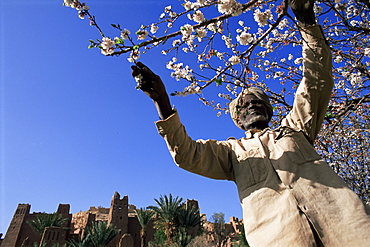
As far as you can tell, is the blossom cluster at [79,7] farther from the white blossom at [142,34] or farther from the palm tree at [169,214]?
the palm tree at [169,214]

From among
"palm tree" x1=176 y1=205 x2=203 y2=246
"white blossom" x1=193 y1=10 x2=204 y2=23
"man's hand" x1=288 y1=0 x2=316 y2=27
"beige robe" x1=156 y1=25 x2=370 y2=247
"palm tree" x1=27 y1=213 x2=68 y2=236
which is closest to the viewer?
"beige robe" x1=156 y1=25 x2=370 y2=247

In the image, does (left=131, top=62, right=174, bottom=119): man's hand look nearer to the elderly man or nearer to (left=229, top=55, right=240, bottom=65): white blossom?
the elderly man

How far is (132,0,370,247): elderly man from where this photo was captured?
1694mm

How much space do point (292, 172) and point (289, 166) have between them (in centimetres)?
6

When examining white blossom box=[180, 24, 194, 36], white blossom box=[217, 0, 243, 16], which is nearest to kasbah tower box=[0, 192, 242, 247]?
white blossom box=[180, 24, 194, 36]

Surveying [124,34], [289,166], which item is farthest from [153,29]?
[289,166]

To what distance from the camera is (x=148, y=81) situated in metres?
1.99

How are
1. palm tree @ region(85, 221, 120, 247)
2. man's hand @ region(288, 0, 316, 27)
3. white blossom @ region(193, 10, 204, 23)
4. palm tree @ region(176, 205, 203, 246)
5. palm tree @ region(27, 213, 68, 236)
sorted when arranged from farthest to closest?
palm tree @ region(27, 213, 68, 236) < palm tree @ region(85, 221, 120, 247) < palm tree @ region(176, 205, 203, 246) < white blossom @ region(193, 10, 204, 23) < man's hand @ region(288, 0, 316, 27)

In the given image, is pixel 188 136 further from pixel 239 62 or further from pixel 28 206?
pixel 28 206

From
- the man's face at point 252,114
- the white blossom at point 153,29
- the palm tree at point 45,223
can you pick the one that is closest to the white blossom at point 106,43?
the white blossom at point 153,29

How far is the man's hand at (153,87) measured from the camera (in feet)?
6.44

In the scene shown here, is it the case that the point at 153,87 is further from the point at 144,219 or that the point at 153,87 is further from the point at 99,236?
the point at 99,236

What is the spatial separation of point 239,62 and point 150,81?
1056 millimetres

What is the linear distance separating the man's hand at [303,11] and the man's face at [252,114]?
86cm
